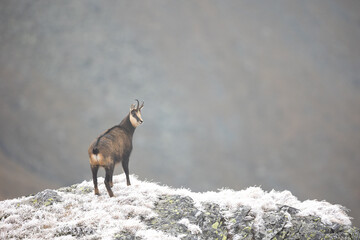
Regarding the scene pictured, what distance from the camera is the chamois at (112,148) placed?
501 inches

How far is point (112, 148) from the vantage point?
13.1 m

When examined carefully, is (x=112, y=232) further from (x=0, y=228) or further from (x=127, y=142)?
(x=127, y=142)

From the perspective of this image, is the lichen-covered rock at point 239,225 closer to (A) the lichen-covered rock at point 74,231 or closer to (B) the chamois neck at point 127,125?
(A) the lichen-covered rock at point 74,231

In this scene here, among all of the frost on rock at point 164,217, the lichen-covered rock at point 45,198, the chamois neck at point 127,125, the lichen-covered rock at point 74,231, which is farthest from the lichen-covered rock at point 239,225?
the chamois neck at point 127,125

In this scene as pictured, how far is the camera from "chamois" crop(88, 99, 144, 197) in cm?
1273

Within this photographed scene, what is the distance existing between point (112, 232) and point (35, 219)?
282 cm

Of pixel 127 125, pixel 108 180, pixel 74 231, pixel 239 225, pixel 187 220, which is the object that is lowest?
pixel 74 231

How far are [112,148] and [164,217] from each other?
133 inches

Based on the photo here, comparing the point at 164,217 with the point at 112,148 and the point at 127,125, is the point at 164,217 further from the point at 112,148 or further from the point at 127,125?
the point at 127,125

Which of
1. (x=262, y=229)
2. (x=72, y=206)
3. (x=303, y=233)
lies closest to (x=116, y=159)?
(x=72, y=206)

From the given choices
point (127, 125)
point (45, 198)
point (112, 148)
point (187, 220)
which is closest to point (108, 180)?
point (112, 148)

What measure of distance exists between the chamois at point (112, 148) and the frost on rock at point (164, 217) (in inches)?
39.2

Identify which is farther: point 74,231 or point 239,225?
point 239,225

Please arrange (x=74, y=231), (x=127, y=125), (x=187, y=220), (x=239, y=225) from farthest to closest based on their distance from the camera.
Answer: (x=127, y=125) → (x=239, y=225) → (x=187, y=220) → (x=74, y=231)
